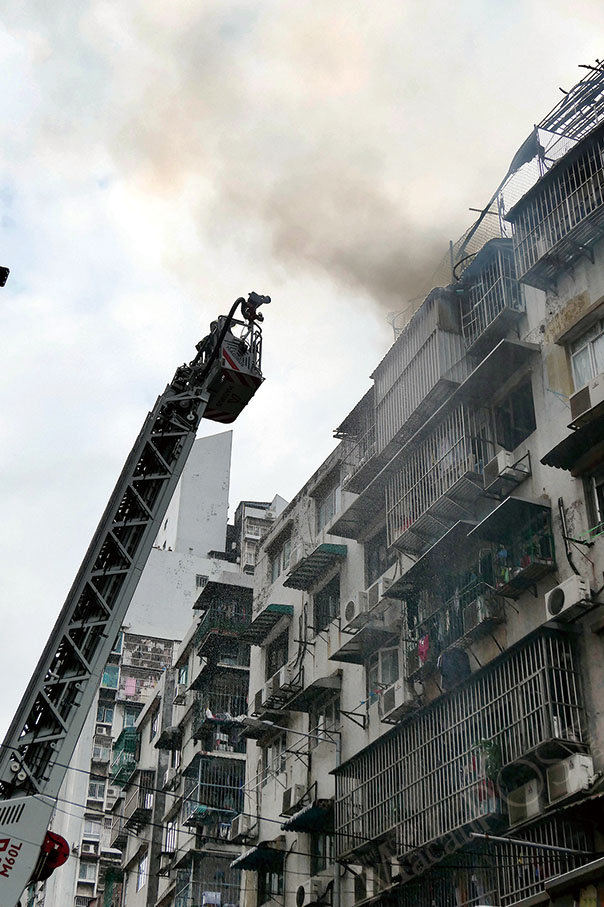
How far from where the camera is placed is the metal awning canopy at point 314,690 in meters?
30.1

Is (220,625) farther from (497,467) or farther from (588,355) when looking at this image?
(588,355)

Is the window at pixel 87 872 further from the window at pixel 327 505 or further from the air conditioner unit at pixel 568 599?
the air conditioner unit at pixel 568 599

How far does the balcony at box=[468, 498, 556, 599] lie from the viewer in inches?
816

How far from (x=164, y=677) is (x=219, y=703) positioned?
338 inches

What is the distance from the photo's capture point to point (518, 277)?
24.1 meters

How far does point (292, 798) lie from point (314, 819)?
1818mm

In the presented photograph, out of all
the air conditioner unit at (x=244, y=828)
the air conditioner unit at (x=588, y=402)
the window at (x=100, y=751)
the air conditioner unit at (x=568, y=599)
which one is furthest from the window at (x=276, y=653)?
the window at (x=100, y=751)

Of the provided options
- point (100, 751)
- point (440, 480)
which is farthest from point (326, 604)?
point (100, 751)

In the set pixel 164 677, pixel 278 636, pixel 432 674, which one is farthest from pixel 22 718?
pixel 164 677

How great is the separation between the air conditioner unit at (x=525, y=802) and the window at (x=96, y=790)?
5932cm

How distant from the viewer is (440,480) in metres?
24.5

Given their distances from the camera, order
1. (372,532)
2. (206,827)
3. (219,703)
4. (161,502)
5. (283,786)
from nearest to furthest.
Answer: (161,502)
(372,532)
(283,786)
(206,827)
(219,703)

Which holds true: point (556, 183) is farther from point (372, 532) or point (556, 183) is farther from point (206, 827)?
point (206, 827)

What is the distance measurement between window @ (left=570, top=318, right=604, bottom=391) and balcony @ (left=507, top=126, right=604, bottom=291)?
5.45 feet
